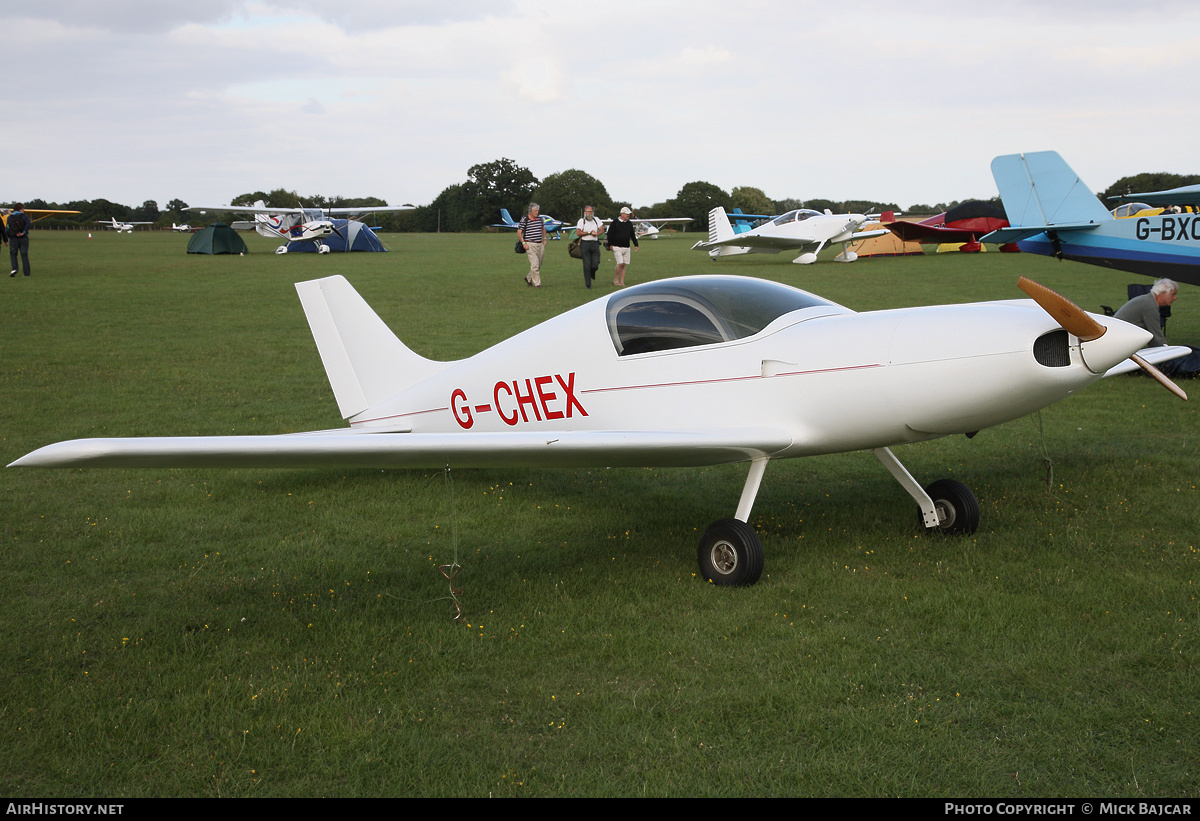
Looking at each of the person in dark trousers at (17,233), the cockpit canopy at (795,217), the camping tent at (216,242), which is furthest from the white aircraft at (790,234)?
the camping tent at (216,242)

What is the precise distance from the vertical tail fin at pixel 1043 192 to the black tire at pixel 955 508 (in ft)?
30.9

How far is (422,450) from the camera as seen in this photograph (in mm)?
4074

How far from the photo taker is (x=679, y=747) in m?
3.26

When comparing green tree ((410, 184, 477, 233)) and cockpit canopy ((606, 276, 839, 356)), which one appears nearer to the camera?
cockpit canopy ((606, 276, 839, 356))

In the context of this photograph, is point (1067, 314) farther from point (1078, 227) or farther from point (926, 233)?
point (926, 233)

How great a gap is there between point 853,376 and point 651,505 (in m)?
2.27

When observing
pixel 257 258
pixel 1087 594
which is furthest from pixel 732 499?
pixel 257 258

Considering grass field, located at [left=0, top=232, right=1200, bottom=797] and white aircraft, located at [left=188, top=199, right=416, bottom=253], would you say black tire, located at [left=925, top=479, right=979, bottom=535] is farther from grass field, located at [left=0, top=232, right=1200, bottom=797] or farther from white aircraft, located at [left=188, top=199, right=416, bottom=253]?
white aircraft, located at [left=188, top=199, right=416, bottom=253]

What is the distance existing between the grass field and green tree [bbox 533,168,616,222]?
10039cm

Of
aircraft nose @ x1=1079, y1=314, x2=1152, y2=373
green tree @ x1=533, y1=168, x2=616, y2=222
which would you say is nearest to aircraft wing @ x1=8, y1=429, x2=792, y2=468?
aircraft nose @ x1=1079, y1=314, x2=1152, y2=373

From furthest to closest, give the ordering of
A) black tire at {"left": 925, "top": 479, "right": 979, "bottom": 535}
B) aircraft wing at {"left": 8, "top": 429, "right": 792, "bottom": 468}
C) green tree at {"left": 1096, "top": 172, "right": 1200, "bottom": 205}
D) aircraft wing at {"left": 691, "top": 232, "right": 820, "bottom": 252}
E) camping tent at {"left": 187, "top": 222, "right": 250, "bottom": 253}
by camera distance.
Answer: green tree at {"left": 1096, "top": 172, "right": 1200, "bottom": 205} → camping tent at {"left": 187, "top": 222, "right": 250, "bottom": 253} → aircraft wing at {"left": 691, "top": 232, "right": 820, "bottom": 252} → black tire at {"left": 925, "top": 479, "right": 979, "bottom": 535} → aircraft wing at {"left": 8, "top": 429, "right": 792, "bottom": 468}

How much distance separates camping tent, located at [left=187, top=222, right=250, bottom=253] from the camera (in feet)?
130

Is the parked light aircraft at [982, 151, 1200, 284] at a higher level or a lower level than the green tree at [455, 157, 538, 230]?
lower
